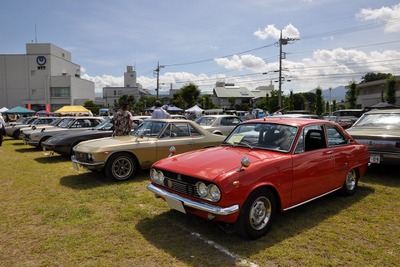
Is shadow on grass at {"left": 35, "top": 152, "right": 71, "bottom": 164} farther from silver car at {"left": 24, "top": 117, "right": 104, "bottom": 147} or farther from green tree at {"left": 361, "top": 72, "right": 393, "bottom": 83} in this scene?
green tree at {"left": 361, "top": 72, "right": 393, "bottom": 83}

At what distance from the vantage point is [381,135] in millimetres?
6250

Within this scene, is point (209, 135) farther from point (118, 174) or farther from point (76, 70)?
point (76, 70)

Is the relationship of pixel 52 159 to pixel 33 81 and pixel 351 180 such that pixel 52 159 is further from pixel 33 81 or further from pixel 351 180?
pixel 33 81

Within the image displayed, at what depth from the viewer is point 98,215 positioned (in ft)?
14.7

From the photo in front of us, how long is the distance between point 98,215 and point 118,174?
2078 millimetres

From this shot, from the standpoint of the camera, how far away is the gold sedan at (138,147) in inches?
248

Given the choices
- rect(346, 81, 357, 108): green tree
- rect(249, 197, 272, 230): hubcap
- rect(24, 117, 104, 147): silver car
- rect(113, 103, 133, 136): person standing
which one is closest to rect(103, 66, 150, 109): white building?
rect(346, 81, 357, 108): green tree

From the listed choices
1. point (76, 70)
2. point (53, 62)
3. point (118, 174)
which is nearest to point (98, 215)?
point (118, 174)

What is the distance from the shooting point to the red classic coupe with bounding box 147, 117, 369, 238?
3357 millimetres

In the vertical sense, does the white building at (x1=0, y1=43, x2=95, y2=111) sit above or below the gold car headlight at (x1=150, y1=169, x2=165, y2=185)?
above

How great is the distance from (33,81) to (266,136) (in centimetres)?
6596

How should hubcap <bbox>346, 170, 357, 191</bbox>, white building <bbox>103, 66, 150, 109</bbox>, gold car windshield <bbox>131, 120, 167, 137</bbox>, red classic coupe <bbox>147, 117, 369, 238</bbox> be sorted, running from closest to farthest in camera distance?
red classic coupe <bbox>147, 117, 369, 238</bbox> → hubcap <bbox>346, 170, 357, 191</bbox> → gold car windshield <bbox>131, 120, 167, 137</bbox> → white building <bbox>103, 66, 150, 109</bbox>

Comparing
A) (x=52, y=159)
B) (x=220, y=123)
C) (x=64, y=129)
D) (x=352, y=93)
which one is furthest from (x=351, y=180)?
(x=352, y=93)

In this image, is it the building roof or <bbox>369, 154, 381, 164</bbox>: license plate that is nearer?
<bbox>369, 154, 381, 164</bbox>: license plate
